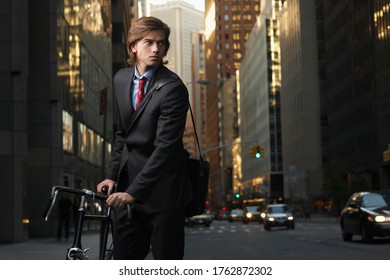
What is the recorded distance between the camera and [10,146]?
87.0ft

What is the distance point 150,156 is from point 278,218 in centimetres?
4168

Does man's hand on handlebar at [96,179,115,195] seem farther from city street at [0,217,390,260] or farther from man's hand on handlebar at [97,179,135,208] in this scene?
city street at [0,217,390,260]

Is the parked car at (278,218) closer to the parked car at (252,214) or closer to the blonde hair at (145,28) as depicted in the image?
the parked car at (252,214)

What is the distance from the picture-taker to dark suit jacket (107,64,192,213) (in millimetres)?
2996

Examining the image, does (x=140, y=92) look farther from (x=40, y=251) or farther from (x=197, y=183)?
(x=40, y=251)

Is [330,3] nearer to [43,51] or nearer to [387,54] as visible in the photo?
[387,54]

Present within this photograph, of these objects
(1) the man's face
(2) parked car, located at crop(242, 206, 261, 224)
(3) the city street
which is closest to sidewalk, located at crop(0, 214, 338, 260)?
(3) the city street

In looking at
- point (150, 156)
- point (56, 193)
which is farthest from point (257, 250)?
point (56, 193)

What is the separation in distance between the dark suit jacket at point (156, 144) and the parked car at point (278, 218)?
132ft

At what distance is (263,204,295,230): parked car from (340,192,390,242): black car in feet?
63.2

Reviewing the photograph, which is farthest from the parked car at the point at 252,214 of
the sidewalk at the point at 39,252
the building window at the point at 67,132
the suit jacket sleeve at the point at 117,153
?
the suit jacket sleeve at the point at 117,153

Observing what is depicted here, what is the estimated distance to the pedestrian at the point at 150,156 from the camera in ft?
9.87
